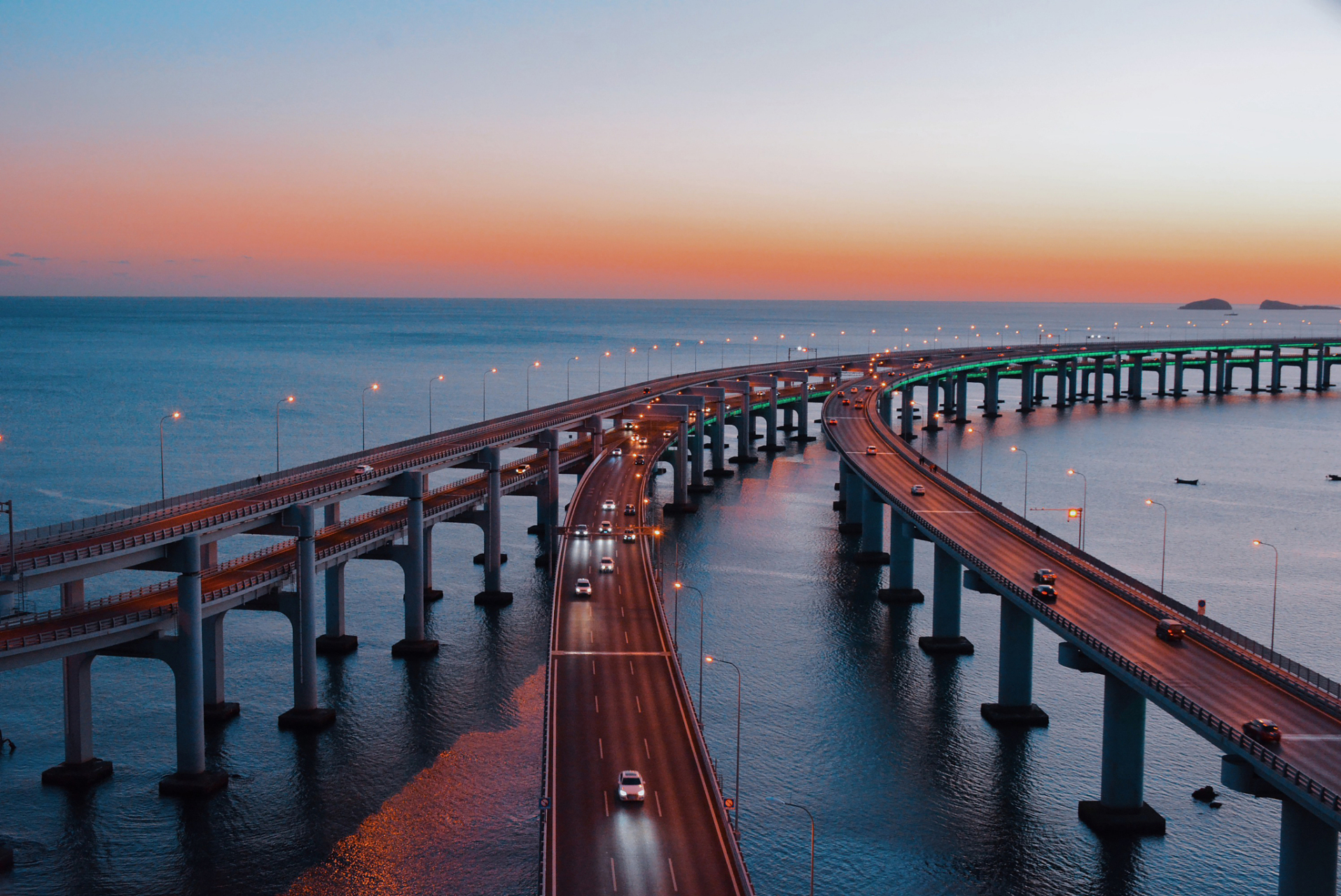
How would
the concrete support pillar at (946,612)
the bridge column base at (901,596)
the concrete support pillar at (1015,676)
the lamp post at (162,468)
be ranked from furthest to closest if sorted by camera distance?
the bridge column base at (901,596), the lamp post at (162,468), the concrete support pillar at (946,612), the concrete support pillar at (1015,676)

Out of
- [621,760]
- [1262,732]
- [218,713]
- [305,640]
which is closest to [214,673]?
[218,713]

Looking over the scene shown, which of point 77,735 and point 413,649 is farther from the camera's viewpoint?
point 413,649

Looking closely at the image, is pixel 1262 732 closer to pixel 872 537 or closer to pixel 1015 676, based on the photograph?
pixel 1015 676

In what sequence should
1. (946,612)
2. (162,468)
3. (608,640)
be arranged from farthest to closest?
(162,468)
(946,612)
(608,640)

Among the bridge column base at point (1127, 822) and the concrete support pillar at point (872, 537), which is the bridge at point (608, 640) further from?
the concrete support pillar at point (872, 537)

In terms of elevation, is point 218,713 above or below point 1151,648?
below

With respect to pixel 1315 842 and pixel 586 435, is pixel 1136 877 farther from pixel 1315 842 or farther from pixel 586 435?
pixel 586 435

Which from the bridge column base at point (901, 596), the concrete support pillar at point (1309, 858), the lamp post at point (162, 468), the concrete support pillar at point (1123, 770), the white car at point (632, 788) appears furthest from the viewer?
the bridge column base at point (901, 596)

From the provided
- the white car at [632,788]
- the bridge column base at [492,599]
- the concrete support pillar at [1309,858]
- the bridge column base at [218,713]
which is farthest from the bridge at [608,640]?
the bridge column base at [492,599]
